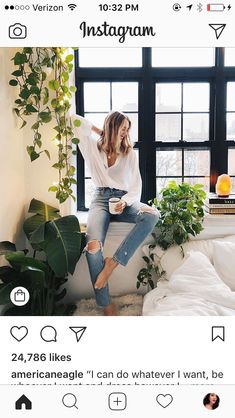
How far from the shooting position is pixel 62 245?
51.4 inches

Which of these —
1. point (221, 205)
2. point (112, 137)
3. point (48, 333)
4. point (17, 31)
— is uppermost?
point (17, 31)

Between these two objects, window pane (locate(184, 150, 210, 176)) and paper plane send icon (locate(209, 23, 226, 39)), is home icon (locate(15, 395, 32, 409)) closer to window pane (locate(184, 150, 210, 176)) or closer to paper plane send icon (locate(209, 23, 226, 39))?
paper plane send icon (locate(209, 23, 226, 39))

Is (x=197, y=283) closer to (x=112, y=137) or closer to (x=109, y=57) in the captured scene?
(x=112, y=137)

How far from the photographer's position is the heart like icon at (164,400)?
23.7 inches

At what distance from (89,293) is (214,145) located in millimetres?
835

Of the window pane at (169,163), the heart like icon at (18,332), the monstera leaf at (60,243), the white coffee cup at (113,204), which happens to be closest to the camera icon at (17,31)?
the heart like icon at (18,332)

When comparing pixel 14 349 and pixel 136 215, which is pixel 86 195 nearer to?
pixel 136 215

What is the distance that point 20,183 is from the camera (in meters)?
1.50

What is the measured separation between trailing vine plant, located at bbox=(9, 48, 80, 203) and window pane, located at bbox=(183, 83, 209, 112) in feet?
1.79

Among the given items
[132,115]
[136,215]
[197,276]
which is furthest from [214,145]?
[197,276]

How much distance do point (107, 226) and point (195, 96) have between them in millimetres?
710

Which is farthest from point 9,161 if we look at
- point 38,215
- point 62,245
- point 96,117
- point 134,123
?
point 134,123

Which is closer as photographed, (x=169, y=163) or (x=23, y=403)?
(x=23, y=403)

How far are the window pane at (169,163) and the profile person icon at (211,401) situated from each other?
4.23ft
